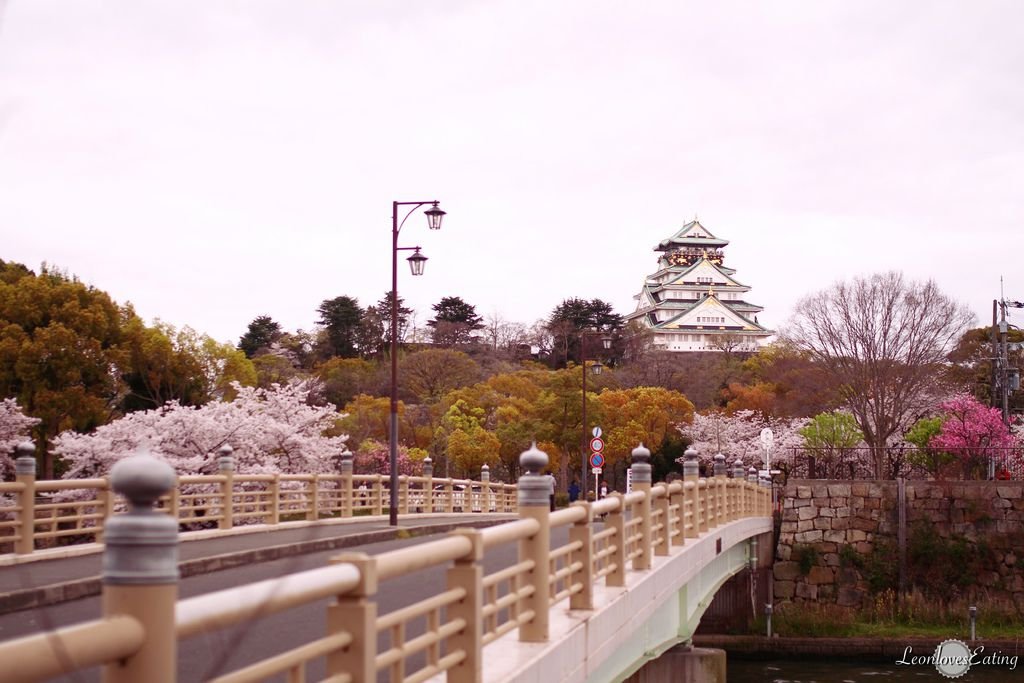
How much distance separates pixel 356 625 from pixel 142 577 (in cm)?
158

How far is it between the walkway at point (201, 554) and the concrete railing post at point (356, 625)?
2.67m

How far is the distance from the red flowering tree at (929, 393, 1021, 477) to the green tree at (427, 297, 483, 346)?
47.9m

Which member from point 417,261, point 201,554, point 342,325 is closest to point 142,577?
point 201,554

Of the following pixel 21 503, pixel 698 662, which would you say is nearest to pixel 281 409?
pixel 698 662

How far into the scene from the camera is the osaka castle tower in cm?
12938

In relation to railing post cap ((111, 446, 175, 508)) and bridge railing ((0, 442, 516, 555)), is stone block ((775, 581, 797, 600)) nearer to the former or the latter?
bridge railing ((0, 442, 516, 555))

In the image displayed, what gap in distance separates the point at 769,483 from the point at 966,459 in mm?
11501

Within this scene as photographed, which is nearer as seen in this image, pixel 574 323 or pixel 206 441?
pixel 206 441

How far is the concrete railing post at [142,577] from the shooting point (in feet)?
10.7

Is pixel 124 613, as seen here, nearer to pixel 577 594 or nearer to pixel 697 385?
pixel 577 594

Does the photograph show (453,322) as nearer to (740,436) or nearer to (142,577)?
(740,436)

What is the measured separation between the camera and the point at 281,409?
41.7 m

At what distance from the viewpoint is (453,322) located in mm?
100000

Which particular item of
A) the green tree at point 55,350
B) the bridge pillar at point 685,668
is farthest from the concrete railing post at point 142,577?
the green tree at point 55,350
